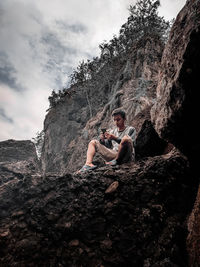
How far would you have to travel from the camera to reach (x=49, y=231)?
252cm

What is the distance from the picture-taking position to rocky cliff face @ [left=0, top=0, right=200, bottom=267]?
2.09 metres

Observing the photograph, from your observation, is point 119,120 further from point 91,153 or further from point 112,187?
point 112,187

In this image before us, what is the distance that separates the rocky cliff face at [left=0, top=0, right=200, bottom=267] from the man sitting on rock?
43 centimetres

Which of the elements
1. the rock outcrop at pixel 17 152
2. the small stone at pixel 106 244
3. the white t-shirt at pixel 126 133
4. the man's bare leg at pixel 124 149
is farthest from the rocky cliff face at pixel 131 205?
the rock outcrop at pixel 17 152

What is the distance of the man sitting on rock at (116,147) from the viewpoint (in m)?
3.83

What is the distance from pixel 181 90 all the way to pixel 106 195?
1.97m

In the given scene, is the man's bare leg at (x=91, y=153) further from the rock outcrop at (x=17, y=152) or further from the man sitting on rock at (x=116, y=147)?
the rock outcrop at (x=17, y=152)

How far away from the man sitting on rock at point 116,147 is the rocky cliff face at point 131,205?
0.43m

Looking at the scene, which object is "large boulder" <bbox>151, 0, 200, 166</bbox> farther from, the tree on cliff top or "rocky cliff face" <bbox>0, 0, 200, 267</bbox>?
the tree on cliff top

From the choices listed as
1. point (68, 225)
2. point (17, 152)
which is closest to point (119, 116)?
point (68, 225)

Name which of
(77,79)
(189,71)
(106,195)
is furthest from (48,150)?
A: (189,71)

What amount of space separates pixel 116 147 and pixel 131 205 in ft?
6.59

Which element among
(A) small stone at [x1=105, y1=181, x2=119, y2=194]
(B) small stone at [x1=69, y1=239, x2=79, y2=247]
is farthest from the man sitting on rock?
(B) small stone at [x1=69, y1=239, x2=79, y2=247]

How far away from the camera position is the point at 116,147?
4.58m
